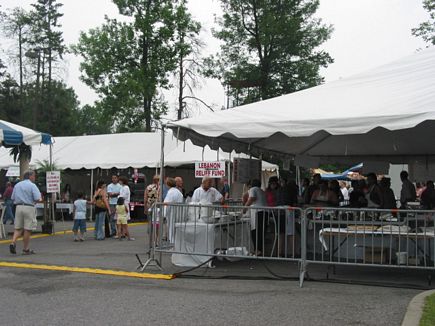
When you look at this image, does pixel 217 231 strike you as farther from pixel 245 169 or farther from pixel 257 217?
pixel 245 169

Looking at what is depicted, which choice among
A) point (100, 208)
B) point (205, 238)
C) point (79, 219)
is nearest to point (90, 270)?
point (205, 238)

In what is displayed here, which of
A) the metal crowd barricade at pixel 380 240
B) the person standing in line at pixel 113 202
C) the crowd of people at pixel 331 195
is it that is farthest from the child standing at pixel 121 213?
the metal crowd barricade at pixel 380 240

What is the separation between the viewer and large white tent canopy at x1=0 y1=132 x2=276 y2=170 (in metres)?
21.8

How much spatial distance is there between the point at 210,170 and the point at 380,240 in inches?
163

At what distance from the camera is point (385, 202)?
37.0ft

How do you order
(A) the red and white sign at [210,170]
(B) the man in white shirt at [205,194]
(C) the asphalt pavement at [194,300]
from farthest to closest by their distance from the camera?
(A) the red and white sign at [210,170], (B) the man in white shirt at [205,194], (C) the asphalt pavement at [194,300]

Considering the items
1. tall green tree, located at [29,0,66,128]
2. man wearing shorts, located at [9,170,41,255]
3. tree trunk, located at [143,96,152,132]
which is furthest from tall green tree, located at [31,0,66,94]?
man wearing shorts, located at [9,170,41,255]

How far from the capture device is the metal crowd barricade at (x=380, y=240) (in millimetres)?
7828

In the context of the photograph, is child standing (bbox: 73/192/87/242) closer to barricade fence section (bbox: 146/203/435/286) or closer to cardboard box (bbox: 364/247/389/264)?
barricade fence section (bbox: 146/203/435/286)

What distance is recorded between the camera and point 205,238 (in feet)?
30.6

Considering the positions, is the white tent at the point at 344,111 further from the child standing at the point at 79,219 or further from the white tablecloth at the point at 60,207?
the white tablecloth at the point at 60,207

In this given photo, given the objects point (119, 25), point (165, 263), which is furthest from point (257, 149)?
point (119, 25)

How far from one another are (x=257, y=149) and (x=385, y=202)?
15.3 ft

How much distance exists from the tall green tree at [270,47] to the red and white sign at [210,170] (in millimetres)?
23403
